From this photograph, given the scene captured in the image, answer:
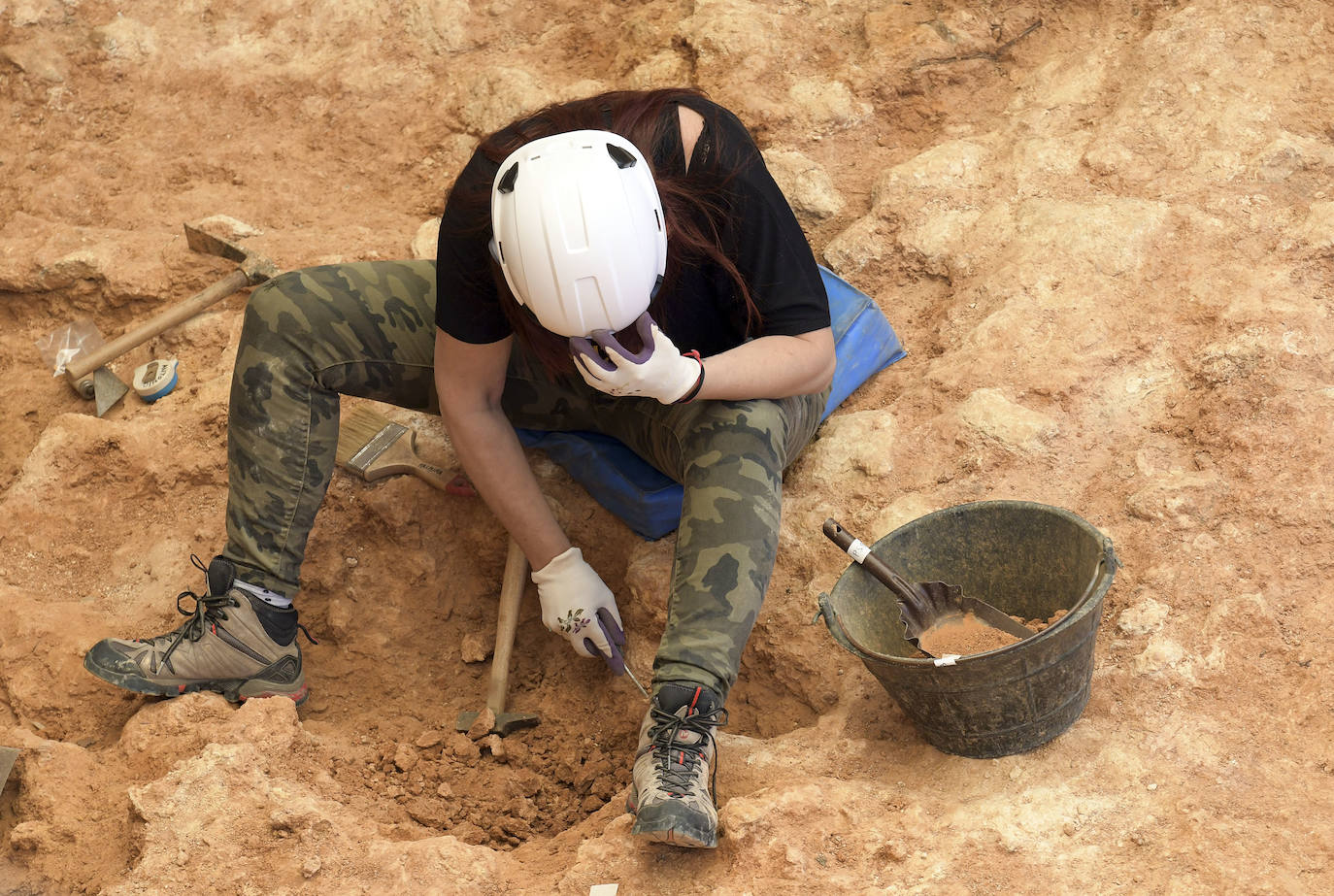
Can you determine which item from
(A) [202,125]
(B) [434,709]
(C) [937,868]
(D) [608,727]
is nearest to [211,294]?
(A) [202,125]

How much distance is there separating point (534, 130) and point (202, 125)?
2.62 meters

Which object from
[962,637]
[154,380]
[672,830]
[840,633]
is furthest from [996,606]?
[154,380]

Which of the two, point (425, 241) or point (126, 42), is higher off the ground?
point (126, 42)

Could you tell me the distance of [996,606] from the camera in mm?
2297

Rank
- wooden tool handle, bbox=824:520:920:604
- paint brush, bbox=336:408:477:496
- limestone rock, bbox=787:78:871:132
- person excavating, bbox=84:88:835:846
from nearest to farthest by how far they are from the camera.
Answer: person excavating, bbox=84:88:835:846, wooden tool handle, bbox=824:520:920:604, paint brush, bbox=336:408:477:496, limestone rock, bbox=787:78:871:132

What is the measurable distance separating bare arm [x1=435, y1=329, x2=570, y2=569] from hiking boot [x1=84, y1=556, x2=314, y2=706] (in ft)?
1.73

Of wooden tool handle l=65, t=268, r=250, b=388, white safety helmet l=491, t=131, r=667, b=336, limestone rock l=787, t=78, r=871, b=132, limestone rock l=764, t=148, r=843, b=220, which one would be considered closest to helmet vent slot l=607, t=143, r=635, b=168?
white safety helmet l=491, t=131, r=667, b=336

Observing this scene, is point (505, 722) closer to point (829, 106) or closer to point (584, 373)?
point (584, 373)

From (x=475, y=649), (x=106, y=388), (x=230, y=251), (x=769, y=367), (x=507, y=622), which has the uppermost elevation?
(x=769, y=367)

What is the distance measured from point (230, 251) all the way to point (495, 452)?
1.63 metres

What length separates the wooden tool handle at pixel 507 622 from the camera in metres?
2.67

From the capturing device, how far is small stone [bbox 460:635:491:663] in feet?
9.34

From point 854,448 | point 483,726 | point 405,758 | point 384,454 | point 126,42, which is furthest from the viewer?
point 126,42

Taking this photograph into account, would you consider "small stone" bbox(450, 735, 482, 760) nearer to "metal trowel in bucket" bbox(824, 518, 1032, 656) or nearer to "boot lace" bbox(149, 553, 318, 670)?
"boot lace" bbox(149, 553, 318, 670)
